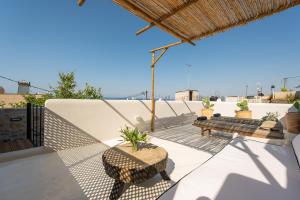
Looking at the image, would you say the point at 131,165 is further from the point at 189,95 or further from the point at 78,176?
the point at 189,95

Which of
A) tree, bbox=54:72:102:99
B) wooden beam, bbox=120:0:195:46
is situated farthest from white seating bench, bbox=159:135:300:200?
tree, bbox=54:72:102:99

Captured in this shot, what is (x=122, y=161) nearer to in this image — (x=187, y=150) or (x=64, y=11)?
(x=187, y=150)

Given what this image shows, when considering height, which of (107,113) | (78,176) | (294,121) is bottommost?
(78,176)

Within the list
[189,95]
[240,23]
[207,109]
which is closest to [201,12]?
[240,23]

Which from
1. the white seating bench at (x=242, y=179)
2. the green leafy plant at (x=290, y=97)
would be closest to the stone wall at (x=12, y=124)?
the white seating bench at (x=242, y=179)

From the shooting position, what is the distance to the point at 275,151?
8.70 feet

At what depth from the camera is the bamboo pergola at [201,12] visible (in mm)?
2061

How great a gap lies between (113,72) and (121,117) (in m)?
24.5

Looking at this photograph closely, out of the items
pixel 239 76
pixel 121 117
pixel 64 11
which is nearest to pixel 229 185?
pixel 121 117

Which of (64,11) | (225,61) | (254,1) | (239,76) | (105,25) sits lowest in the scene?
(254,1)

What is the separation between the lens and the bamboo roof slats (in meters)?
2.06

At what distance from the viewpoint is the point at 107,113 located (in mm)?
3939

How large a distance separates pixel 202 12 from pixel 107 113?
3.20m

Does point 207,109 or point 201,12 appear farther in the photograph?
point 207,109
